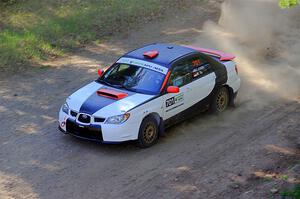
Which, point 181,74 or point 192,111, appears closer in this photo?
point 181,74

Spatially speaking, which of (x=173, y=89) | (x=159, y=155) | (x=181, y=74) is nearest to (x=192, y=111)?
(x=181, y=74)

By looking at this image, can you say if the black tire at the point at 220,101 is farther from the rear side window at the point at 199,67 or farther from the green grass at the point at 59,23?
the green grass at the point at 59,23

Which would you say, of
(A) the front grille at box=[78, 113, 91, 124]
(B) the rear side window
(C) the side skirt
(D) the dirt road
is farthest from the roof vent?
(A) the front grille at box=[78, 113, 91, 124]

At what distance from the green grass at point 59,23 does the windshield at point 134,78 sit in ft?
17.4

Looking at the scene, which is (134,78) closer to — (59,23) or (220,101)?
(220,101)

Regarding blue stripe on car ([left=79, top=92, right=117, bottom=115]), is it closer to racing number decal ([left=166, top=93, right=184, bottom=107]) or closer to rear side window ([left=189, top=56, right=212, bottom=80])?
racing number decal ([left=166, top=93, right=184, bottom=107])

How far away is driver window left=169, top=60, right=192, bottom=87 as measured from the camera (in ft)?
38.6

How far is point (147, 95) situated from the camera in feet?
37.1

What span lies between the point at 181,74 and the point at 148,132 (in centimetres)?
158

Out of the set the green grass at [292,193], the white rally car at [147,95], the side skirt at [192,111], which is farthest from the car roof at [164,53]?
the green grass at [292,193]

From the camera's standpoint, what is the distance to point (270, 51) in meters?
18.3

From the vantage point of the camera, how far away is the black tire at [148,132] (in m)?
11.1

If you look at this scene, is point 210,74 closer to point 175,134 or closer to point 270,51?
point 175,134

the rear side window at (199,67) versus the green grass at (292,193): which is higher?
the rear side window at (199,67)
